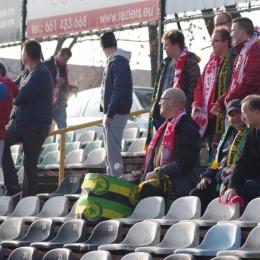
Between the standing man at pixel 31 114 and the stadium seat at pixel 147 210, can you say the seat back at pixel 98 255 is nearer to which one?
the stadium seat at pixel 147 210

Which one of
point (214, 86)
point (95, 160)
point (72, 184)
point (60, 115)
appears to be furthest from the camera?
point (60, 115)

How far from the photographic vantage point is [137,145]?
1076cm

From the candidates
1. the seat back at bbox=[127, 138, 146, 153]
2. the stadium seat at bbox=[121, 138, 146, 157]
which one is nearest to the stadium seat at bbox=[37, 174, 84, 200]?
the stadium seat at bbox=[121, 138, 146, 157]

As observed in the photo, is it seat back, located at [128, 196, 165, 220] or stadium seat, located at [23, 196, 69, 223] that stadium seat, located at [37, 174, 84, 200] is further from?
seat back, located at [128, 196, 165, 220]

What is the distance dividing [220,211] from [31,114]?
2.73 m

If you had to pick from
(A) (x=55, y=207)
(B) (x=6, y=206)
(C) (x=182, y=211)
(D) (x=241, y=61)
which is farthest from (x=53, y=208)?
(D) (x=241, y=61)

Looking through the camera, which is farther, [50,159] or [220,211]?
[50,159]

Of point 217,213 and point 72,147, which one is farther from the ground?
point 72,147

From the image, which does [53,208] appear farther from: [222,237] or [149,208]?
[222,237]

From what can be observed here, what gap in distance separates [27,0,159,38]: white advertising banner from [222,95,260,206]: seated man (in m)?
4.53

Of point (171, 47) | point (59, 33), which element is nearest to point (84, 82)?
point (59, 33)

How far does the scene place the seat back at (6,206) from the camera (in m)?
9.10

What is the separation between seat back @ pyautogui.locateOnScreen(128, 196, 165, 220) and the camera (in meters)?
7.46

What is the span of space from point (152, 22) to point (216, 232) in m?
5.18
